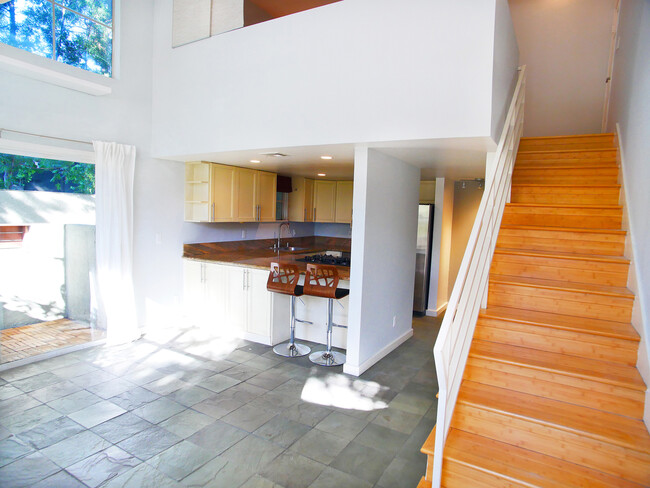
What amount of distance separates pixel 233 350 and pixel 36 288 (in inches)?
80.5

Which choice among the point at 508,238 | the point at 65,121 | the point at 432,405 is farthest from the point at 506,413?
the point at 65,121

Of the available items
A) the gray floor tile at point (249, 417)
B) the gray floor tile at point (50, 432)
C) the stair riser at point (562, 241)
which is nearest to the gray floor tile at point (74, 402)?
the gray floor tile at point (50, 432)

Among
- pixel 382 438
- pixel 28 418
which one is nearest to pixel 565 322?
pixel 382 438

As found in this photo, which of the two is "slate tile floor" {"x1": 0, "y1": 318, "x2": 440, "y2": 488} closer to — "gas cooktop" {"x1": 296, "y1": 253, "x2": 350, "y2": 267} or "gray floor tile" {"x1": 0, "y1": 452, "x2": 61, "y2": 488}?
"gray floor tile" {"x1": 0, "y1": 452, "x2": 61, "y2": 488}

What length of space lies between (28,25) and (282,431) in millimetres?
4175

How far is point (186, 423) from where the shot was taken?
9.36 ft

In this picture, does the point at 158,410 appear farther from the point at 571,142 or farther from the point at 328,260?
the point at 571,142

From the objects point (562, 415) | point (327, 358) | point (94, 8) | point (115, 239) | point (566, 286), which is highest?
point (94, 8)

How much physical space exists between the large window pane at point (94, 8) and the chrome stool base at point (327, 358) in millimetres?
4215

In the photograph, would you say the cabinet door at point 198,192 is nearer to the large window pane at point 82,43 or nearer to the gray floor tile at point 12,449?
the large window pane at point 82,43

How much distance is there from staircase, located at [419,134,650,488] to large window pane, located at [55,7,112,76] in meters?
4.40

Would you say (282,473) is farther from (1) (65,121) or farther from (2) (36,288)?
(1) (65,121)

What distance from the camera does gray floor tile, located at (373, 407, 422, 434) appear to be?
288cm

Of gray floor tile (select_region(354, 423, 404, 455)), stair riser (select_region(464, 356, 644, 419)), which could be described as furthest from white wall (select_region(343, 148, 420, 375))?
stair riser (select_region(464, 356, 644, 419))
